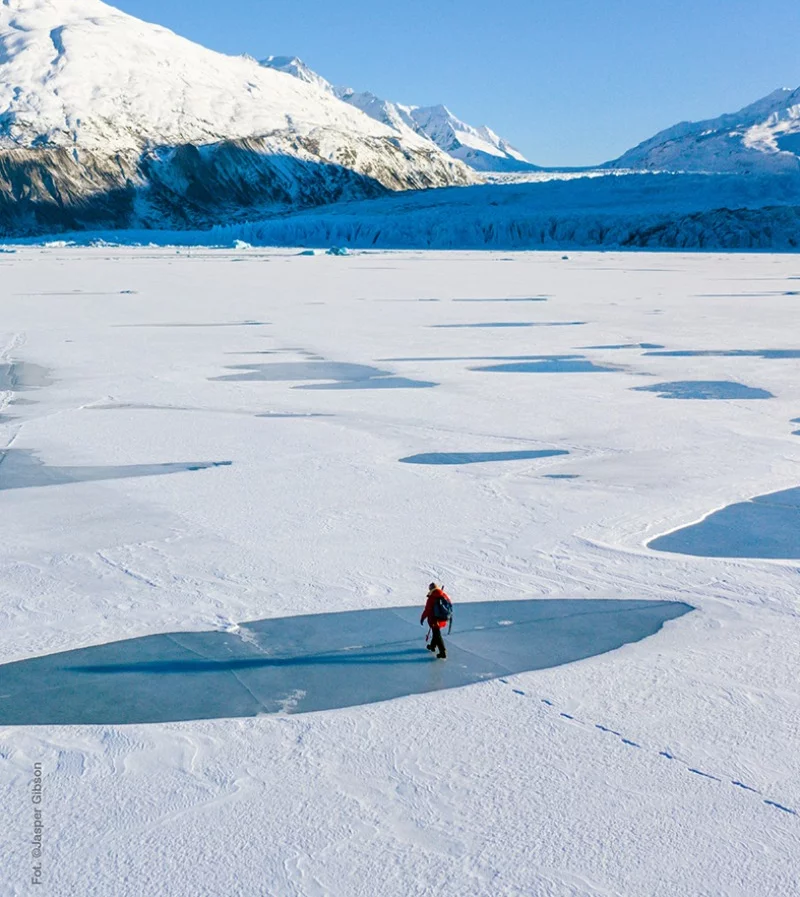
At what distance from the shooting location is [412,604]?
490cm

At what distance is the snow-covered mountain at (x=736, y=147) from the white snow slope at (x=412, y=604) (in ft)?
284

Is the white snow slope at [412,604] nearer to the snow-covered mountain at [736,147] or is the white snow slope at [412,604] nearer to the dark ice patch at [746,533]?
the dark ice patch at [746,533]

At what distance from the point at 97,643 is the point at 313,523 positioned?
1.94 metres

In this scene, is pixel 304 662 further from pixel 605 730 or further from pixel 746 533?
pixel 746 533

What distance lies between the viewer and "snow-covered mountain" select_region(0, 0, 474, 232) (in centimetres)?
10262

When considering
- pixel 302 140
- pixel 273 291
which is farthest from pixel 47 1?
pixel 273 291

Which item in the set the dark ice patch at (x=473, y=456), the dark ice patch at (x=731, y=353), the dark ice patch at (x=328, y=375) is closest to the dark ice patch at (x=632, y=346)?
the dark ice patch at (x=731, y=353)

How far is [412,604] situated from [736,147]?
149 metres

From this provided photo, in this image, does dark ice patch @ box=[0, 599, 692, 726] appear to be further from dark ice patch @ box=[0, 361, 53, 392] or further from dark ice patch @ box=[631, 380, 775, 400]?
dark ice patch @ box=[0, 361, 53, 392]

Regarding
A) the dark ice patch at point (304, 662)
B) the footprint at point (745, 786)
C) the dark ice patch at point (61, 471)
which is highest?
the dark ice patch at point (61, 471)

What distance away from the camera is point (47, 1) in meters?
140

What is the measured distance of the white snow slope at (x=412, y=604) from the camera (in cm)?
295

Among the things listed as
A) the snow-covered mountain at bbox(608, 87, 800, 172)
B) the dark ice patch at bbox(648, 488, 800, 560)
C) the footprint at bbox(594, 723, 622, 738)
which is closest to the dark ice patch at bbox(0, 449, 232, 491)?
the dark ice patch at bbox(648, 488, 800, 560)

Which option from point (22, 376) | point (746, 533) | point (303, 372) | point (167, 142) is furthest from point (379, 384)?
point (167, 142)
